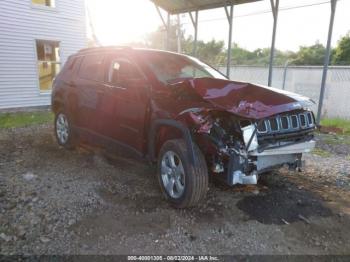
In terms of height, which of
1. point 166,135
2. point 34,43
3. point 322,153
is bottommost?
point 322,153

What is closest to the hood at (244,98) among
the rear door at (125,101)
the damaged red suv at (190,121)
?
the damaged red suv at (190,121)

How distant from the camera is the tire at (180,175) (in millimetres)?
3160

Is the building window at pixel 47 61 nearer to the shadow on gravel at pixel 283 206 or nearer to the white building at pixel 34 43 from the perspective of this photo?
the white building at pixel 34 43

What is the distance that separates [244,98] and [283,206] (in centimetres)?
147

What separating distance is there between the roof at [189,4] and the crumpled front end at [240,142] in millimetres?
5833

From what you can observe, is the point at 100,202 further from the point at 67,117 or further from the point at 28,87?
the point at 28,87

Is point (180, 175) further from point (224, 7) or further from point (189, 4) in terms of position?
point (189, 4)

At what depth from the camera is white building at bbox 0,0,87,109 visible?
10656 mm

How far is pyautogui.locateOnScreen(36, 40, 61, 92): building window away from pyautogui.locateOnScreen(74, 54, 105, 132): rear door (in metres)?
7.74

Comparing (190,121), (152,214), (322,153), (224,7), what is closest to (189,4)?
(224,7)

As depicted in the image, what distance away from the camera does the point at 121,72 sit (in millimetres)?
4195

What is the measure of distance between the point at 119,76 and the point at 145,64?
476 millimetres

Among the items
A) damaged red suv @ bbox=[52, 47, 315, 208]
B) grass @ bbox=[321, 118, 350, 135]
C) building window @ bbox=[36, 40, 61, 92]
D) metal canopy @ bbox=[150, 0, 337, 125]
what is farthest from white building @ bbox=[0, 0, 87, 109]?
grass @ bbox=[321, 118, 350, 135]

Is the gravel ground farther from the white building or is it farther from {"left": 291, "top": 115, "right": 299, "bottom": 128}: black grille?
the white building
